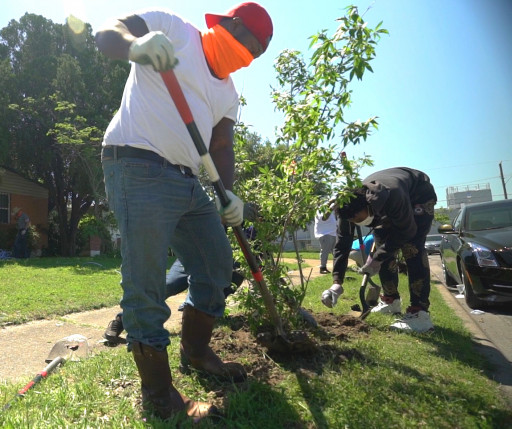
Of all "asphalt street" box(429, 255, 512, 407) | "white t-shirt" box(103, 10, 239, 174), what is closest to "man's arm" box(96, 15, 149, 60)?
"white t-shirt" box(103, 10, 239, 174)

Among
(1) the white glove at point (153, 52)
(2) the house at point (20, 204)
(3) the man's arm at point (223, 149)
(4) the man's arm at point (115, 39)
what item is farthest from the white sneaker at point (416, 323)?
(2) the house at point (20, 204)

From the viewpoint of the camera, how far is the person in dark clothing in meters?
3.59

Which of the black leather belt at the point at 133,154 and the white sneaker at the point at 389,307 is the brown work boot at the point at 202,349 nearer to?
the black leather belt at the point at 133,154

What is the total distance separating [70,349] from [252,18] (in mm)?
2376

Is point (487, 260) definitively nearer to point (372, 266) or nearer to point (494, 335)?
point (494, 335)

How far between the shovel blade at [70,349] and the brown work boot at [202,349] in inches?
38.0

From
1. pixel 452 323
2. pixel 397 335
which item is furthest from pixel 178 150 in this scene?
pixel 452 323

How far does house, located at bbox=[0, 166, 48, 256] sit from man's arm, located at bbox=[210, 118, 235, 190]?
16.8 metres

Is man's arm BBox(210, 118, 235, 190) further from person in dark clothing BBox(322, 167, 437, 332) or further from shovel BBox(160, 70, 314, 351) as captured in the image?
person in dark clothing BBox(322, 167, 437, 332)

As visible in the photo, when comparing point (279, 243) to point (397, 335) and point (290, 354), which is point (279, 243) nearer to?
point (290, 354)

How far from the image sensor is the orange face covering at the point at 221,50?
210cm

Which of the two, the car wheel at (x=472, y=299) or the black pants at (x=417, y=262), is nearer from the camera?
the black pants at (x=417, y=262)

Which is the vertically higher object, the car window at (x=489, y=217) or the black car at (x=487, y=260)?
the car window at (x=489, y=217)

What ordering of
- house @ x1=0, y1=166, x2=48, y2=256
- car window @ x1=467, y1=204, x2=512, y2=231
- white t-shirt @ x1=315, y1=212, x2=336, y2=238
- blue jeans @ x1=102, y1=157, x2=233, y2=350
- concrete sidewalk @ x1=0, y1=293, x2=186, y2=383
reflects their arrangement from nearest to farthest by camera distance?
blue jeans @ x1=102, y1=157, x2=233, y2=350 < concrete sidewalk @ x1=0, y1=293, x2=186, y2=383 < car window @ x1=467, y1=204, x2=512, y2=231 < white t-shirt @ x1=315, y1=212, x2=336, y2=238 < house @ x1=0, y1=166, x2=48, y2=256
